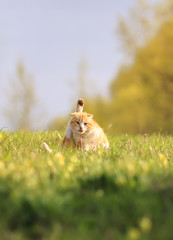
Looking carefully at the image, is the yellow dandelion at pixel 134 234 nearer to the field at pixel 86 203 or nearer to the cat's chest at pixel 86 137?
the field at pixel 86 203

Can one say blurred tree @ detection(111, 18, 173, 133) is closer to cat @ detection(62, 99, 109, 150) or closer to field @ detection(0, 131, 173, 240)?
cat @ detection(62, 99, 109, 150)

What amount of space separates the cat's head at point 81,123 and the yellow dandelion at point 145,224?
346 cm

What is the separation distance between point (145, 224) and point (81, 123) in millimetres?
3674

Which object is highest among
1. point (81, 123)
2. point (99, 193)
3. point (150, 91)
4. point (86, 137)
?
point (150, 91)

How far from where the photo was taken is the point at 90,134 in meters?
6.71

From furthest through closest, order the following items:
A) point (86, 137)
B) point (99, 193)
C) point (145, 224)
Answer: point (86, 137), point (99, 193), point (145, 224)

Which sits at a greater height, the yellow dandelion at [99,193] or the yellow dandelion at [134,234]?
the yellow dandelion at [99,193]

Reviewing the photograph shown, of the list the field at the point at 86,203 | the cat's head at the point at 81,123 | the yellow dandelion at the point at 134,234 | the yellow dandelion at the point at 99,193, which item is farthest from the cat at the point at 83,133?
the yellow dandelion at the point at 134,234

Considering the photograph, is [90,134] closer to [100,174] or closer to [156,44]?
[100,174]

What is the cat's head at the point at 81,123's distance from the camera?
6.52m

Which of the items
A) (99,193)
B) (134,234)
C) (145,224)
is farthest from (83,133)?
(134,234)

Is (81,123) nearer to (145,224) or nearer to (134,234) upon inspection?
(145,224)

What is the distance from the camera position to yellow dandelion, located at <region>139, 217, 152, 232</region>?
3.02 m

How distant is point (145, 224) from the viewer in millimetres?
3014
